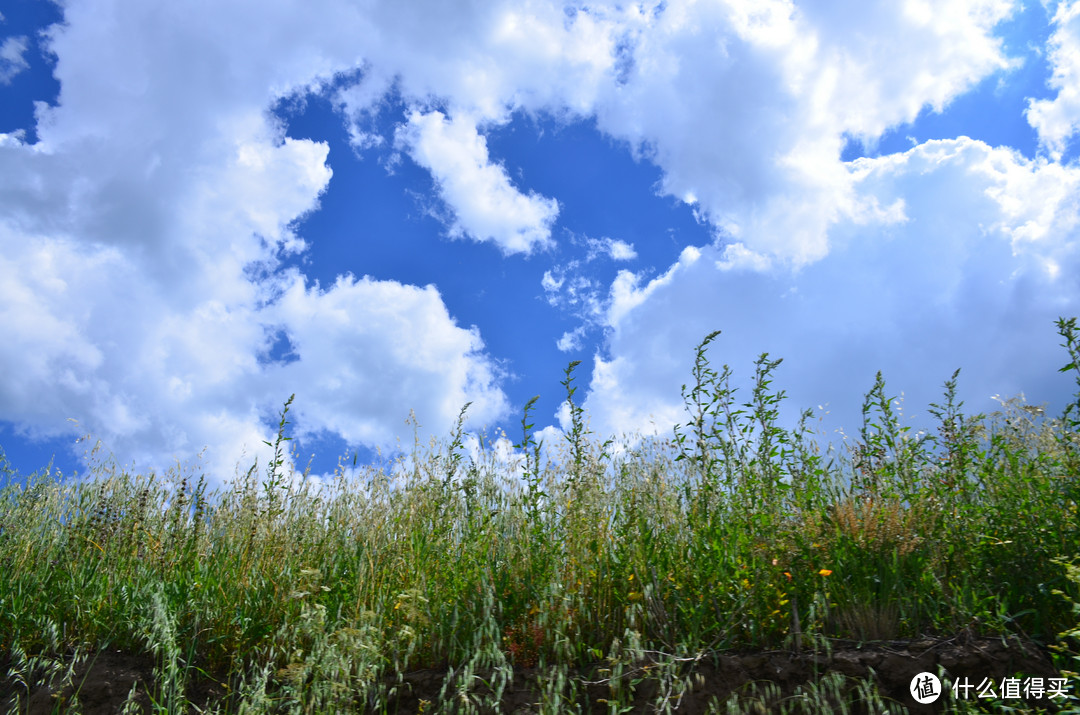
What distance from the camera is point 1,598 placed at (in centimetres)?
381

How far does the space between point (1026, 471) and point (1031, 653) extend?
1319 millimetres

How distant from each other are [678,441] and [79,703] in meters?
3.70

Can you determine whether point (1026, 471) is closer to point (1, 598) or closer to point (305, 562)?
point (305, 562)

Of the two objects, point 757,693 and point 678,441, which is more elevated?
point 678,441

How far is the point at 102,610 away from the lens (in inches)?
146

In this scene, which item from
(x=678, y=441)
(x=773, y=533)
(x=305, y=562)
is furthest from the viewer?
(x=678, y=441)

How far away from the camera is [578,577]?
11.2 ft

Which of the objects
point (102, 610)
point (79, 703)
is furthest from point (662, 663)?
point (102, 610)

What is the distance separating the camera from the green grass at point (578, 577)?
302 cm

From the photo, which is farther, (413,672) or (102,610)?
(102,610)

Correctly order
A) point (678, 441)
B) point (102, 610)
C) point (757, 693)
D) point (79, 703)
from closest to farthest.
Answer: point (757, 693)
point (79, 703)
point (102, 610)
point (678, 441)

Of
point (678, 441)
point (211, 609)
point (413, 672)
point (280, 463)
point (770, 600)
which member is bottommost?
point (413, 672)

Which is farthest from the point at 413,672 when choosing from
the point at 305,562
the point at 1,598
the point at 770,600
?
Answer: the point at 1,598

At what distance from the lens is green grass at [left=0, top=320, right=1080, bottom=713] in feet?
9.91
